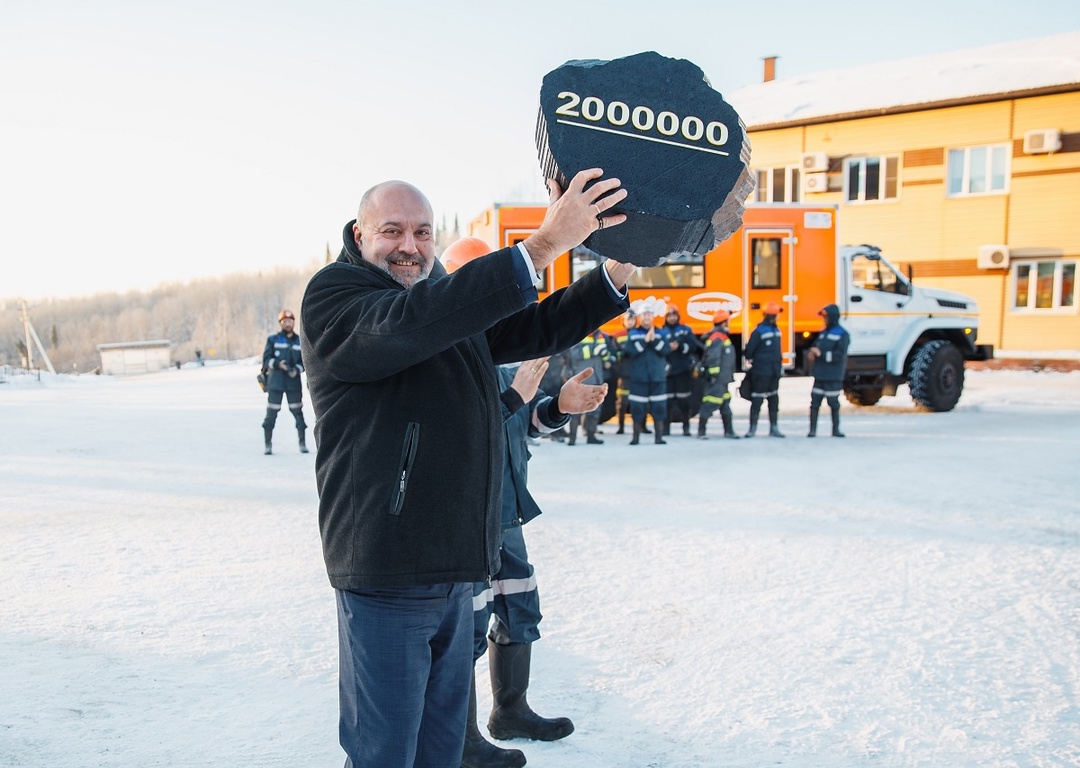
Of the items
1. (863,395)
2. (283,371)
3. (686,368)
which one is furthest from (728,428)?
(283,371)

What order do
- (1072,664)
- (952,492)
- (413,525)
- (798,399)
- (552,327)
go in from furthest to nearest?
(798,399) < (952,492) < (1072,664) < (552,327) < (413,525)

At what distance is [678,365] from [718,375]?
0.55 meters

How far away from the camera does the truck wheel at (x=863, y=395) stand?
13.5m

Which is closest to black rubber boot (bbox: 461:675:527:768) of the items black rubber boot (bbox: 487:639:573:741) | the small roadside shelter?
black rubber boot (bbox: 487:639:573:741)

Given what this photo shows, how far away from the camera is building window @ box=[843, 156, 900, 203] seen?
21.0 metres

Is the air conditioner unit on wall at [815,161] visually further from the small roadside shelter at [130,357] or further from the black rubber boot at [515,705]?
the small roadside shelter at [130,357]

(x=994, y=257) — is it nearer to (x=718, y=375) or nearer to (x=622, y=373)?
(x=718, y=375)

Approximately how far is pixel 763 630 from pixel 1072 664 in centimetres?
128

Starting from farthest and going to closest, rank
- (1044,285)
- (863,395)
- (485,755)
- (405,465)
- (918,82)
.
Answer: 1. (918,82)
2. (1044,285)
3. (863,395)
4. (485,755)
5. (405,465)

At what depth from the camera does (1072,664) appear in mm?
3441

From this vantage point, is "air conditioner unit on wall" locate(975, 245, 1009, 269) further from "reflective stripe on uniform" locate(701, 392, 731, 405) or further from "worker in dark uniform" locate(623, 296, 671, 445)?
"worker in dark uniform" locate(623, 296, 671, 445)

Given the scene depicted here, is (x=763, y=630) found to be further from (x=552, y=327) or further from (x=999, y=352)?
(x=999, y=352)

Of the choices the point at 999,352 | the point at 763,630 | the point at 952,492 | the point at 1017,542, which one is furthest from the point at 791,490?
the point at 999,352

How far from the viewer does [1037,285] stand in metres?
19.8
